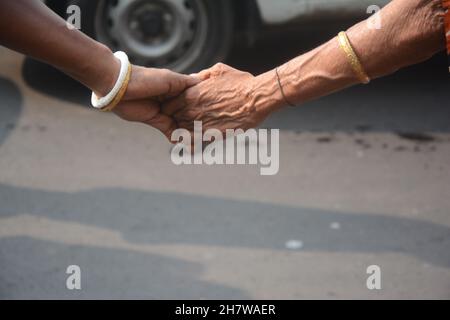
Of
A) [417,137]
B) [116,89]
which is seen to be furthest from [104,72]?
[417,137]

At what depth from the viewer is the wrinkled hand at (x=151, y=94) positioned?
10.8 ft

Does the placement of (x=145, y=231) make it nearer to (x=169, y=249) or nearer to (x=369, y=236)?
(x=169, y=249)

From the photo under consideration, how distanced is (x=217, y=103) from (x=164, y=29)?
2.34 m

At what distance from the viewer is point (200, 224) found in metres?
4.53

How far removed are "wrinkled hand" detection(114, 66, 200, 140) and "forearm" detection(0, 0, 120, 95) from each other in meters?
0.12

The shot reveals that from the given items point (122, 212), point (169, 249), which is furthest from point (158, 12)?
point (169, 249)

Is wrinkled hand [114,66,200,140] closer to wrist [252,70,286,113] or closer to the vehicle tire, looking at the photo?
wrist [252,70,286,113]

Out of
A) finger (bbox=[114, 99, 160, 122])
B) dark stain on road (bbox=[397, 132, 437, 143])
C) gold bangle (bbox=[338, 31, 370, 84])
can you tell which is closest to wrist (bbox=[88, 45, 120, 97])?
finger (bbox=[114, 99, 160, 122])

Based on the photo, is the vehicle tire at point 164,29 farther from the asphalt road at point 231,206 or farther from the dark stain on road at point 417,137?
the dark stain on road at point 417,137

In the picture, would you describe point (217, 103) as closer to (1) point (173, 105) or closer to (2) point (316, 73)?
(1) point (173, 105)

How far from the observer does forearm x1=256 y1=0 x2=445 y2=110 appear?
112 inches

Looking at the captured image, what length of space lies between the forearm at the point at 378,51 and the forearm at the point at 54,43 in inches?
26.8

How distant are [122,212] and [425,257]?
158 centimetres

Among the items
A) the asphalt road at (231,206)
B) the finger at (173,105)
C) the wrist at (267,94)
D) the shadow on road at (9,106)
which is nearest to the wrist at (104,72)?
the finger at (173,105)
